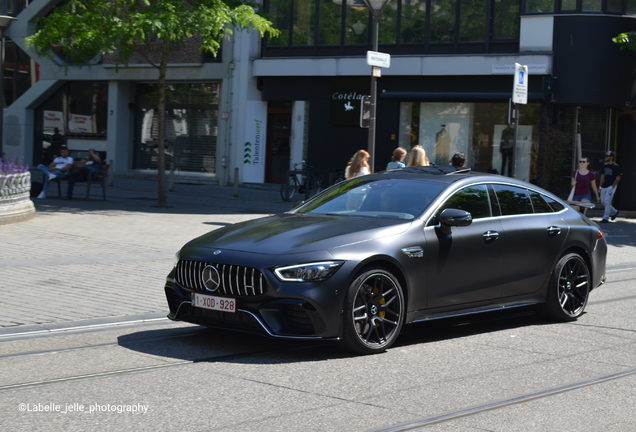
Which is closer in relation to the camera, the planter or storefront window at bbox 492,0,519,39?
the planter

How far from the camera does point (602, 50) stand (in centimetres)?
2289

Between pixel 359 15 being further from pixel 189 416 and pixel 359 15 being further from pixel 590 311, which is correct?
pixel 189 416

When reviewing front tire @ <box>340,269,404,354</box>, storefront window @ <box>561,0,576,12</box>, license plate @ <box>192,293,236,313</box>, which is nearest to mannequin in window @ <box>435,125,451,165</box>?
storefront window @ <box>561,0,576,12</box>

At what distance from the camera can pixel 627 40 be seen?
21891 millimetres

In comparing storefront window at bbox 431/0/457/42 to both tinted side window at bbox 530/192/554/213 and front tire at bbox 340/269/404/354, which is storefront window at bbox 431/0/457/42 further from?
front tire at bbox 340/269/404/354

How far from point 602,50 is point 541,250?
677 inches

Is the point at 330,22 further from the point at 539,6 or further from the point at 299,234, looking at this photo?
the point at 299,234

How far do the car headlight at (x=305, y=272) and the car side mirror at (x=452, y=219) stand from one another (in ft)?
4.22

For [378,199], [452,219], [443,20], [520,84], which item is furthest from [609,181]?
[452,219]

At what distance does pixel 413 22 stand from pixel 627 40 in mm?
6767

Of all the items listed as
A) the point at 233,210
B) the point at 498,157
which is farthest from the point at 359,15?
the point at 233,210

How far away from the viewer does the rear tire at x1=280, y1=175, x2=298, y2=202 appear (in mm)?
24016

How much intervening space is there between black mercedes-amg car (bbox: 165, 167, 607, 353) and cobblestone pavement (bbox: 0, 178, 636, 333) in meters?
1.90

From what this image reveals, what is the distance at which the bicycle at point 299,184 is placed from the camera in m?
24.1
